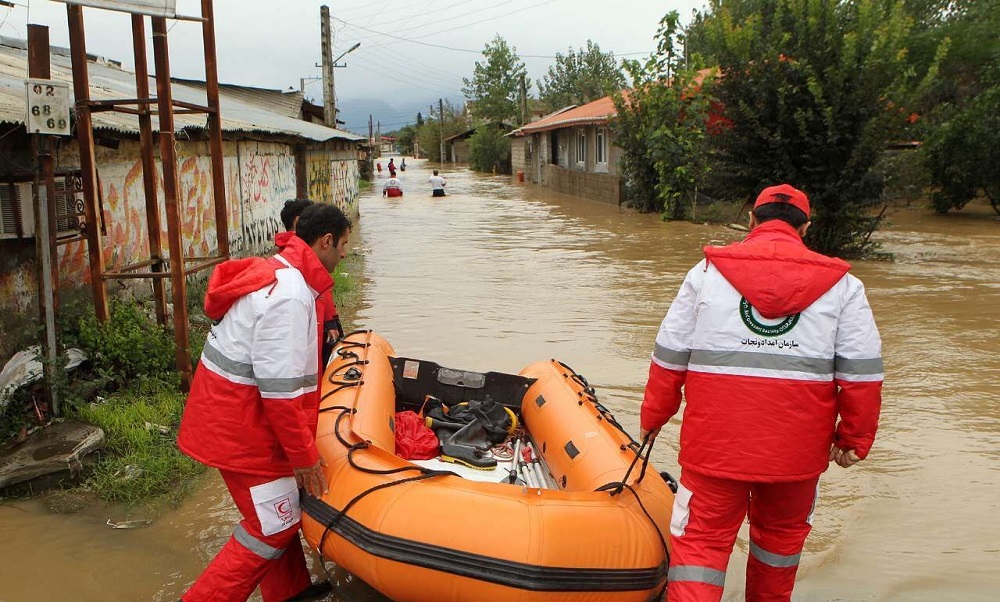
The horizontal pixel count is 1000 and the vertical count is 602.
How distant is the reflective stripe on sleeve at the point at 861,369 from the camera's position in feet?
9.62

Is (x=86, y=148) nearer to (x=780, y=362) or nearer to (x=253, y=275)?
(x=253, y=275)

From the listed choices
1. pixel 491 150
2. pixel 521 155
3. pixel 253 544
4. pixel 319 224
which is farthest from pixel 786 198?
pixel 491 150

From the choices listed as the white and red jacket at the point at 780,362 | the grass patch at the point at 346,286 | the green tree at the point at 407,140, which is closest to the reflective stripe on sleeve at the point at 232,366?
the white and red jacket at the point at 780,362

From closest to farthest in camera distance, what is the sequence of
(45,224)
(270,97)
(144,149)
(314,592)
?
1. (314,592)
2. (45,224)
3. (144,149)
4. (270,97)

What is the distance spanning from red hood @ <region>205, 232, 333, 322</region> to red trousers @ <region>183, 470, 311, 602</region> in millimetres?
681

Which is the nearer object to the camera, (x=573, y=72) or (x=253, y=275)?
(x=253, y=275)

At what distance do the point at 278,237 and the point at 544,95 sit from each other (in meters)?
77.6

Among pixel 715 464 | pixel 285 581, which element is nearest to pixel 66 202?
pixel 285 581

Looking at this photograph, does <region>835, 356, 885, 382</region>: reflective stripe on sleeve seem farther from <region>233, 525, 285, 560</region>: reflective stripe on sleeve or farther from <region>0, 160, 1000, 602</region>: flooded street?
<region>233, 525, 285, 560</region>: reflective stripe on sleeve

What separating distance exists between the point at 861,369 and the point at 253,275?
7.45ft

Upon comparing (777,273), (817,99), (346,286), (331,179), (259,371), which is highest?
(817,99)

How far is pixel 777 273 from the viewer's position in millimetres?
2920

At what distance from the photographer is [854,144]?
12734mm

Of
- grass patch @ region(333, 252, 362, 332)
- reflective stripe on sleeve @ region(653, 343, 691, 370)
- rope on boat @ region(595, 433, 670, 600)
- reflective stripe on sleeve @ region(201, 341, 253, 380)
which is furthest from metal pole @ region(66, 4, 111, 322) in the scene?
reflective stripe on sleeve @ region(653, 343, 691, 370)
